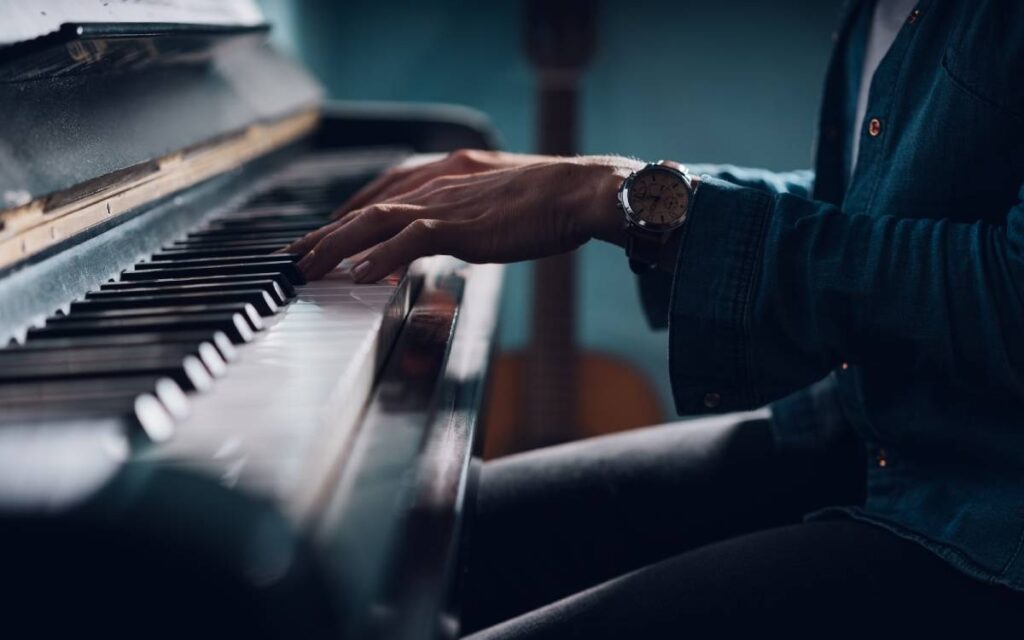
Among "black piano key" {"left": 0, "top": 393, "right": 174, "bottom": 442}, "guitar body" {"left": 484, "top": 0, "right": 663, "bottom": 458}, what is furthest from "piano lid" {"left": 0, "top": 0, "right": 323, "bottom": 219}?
"guitar body" {"left": 484, "top": 0, "right": 663, "bottom": 458}

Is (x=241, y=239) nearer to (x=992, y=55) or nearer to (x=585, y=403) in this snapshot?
(x=992, y=55)

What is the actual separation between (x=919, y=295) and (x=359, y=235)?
39cm

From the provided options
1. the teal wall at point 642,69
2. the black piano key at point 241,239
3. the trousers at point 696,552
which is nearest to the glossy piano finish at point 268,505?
the trousers at point 696,552

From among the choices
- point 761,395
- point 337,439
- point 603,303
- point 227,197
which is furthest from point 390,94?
point 337,439

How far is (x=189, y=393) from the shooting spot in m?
0.46

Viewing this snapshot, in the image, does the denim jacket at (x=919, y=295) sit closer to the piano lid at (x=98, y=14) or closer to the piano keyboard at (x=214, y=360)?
the piano keyboard at (x=214, y=360)

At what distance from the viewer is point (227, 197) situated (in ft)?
3.43

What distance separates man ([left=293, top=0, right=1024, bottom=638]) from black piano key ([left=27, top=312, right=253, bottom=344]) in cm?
14

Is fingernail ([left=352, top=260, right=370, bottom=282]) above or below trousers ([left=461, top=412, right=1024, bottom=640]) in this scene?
above

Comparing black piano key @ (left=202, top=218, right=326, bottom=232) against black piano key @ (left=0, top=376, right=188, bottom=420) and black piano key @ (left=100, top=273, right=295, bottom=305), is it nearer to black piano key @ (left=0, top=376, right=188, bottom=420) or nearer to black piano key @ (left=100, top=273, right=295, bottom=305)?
black piano key @ (left=100, top=273, right=295, bottom=305)

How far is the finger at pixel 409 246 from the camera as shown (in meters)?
0.67

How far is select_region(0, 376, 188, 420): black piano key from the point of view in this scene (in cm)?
43

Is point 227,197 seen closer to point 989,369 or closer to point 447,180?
point 447,180

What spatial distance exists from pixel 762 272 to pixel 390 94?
7.08 feet
